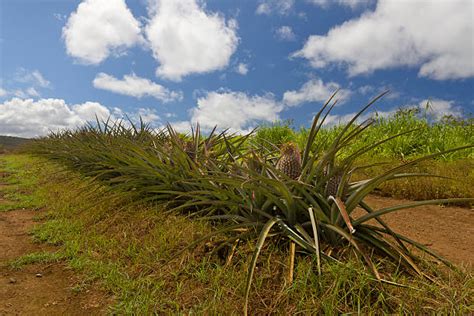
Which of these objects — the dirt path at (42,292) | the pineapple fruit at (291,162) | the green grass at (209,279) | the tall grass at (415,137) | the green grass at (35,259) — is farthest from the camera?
the tall grass at (415,137)

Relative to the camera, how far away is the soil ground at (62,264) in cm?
178

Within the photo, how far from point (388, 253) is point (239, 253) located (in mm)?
740

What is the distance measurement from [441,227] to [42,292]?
311 centimetres

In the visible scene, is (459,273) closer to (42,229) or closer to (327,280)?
(327,280)

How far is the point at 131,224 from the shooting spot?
2699 mm

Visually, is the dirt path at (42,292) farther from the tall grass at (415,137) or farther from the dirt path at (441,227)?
the tall grass at (415,137)

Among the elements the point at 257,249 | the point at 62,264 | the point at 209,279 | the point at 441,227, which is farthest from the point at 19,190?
the point at 441,227

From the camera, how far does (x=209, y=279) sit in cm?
175

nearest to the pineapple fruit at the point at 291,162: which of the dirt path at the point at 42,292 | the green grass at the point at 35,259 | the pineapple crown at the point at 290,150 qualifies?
the pineapple crown at the point at 290,150

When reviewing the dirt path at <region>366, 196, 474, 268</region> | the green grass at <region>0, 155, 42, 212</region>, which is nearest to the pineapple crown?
the dirt path at <region>366, 196, 474, 268</region>

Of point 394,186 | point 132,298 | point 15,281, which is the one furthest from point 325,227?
point 394,186

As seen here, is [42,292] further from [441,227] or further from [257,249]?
[441,227]

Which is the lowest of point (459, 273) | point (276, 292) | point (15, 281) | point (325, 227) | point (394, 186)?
point (15, 281)

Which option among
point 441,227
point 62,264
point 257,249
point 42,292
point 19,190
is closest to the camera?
point 257,249
